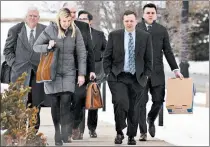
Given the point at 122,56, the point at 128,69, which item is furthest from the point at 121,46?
the point at 128,69

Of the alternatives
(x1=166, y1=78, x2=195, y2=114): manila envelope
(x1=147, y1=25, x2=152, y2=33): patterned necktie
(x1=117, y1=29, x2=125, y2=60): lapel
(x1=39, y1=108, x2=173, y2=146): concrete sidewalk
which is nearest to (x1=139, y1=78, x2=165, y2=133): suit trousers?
(x1=39, y1=108, x2=173, y2=146): concrete sidewalk

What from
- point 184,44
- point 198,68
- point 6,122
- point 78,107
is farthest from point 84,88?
point 198,68

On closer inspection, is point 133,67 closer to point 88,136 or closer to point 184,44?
point 88,136

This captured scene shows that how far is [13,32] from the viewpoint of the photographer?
1002 centimetres

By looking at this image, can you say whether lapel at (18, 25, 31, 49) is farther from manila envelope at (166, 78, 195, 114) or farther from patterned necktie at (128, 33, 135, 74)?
manila envelope at (166, 78, 195, 114)

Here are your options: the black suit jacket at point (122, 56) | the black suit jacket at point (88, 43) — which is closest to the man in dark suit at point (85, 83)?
the black suit jacket at point (88, 43)

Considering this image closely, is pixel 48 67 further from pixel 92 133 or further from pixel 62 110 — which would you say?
pixel 92 133

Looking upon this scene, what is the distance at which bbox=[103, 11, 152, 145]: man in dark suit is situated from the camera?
932 centimetres

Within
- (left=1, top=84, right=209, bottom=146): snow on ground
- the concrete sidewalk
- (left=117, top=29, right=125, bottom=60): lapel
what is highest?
(left=117, top=29, right=125, bottom=60): lapel

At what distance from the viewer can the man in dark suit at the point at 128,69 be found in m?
9.32

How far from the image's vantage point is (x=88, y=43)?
32.7ft

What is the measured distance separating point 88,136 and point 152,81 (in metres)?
1.23

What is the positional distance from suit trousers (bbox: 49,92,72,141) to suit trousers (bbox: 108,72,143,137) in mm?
587

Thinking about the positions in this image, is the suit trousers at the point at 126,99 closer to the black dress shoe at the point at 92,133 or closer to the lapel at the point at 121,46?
the lapel at the point at 121,46
